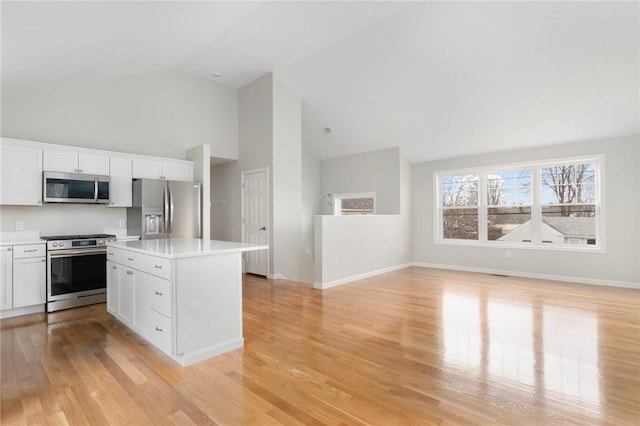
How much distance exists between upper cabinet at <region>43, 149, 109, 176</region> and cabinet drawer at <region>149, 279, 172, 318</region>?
9.01ft

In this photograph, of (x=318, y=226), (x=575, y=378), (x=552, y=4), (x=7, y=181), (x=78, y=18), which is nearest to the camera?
(x=575, y=378)

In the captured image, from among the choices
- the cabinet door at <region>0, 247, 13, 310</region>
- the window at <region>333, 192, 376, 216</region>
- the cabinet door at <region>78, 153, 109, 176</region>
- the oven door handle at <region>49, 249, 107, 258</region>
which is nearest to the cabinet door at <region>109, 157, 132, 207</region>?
the cabinet door at <region>78, 153, 109, 176</region>

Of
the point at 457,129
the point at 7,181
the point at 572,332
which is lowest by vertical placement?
the point at 572,332

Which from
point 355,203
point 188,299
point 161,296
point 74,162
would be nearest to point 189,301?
point 188,299

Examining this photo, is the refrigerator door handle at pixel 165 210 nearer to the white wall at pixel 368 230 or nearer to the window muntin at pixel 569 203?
the white wall at pixel 368 230

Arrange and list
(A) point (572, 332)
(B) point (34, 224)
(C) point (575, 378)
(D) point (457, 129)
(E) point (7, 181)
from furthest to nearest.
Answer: (D) point (457, 129) < (B) point (34, 224) < (E) point (7, 181) < (A) point (572, 332) < (C) point (575, 378)

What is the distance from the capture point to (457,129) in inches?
235

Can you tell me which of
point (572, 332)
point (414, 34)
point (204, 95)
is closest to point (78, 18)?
point (204, 95)

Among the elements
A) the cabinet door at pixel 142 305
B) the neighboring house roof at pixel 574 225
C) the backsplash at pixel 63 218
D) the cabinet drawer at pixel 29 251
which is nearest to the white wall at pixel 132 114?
the backsplash at pixel 63 218

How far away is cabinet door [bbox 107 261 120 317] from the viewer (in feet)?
11.2

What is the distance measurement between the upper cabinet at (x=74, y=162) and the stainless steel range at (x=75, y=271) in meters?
0.93

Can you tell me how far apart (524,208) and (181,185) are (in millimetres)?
6393

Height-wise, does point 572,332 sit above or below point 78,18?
below

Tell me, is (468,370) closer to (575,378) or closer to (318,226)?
(575,378)
